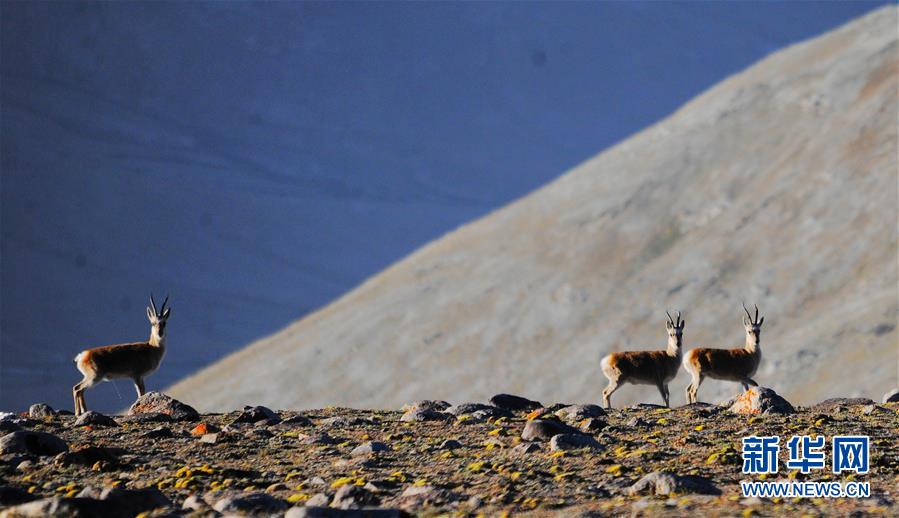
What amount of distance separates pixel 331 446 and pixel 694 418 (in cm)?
600

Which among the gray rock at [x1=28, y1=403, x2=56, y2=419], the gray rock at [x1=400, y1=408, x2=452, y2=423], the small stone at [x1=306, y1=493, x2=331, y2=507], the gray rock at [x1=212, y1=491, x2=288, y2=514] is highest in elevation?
the gray rock at [x1=400, y1=408, x2=452, y2=423]

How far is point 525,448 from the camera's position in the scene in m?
17.6

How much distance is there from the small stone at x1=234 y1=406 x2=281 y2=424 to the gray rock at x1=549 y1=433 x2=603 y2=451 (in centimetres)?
529

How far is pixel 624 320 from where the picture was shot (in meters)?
106

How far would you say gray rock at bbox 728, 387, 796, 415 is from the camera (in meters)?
21.2

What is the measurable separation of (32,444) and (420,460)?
531 centimetres

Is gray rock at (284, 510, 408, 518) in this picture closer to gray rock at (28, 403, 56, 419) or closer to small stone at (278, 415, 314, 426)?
small stone at (278, 415, 314, 426)

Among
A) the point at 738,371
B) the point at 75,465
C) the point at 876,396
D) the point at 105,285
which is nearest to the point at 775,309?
the point at 876,396

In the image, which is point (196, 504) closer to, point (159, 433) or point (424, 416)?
point (159, 433)

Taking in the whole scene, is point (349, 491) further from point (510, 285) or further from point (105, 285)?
point (105, 285)

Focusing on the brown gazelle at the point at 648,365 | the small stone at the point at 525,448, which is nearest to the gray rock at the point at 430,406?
the small stone at the point at 525,448

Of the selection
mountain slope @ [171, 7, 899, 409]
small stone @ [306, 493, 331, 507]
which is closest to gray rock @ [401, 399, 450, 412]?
small stone @ [306, 493, 331, 507]

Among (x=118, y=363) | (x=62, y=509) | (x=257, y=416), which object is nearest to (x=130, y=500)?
(x=62, y=509)

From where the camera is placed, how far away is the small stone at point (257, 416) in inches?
832
